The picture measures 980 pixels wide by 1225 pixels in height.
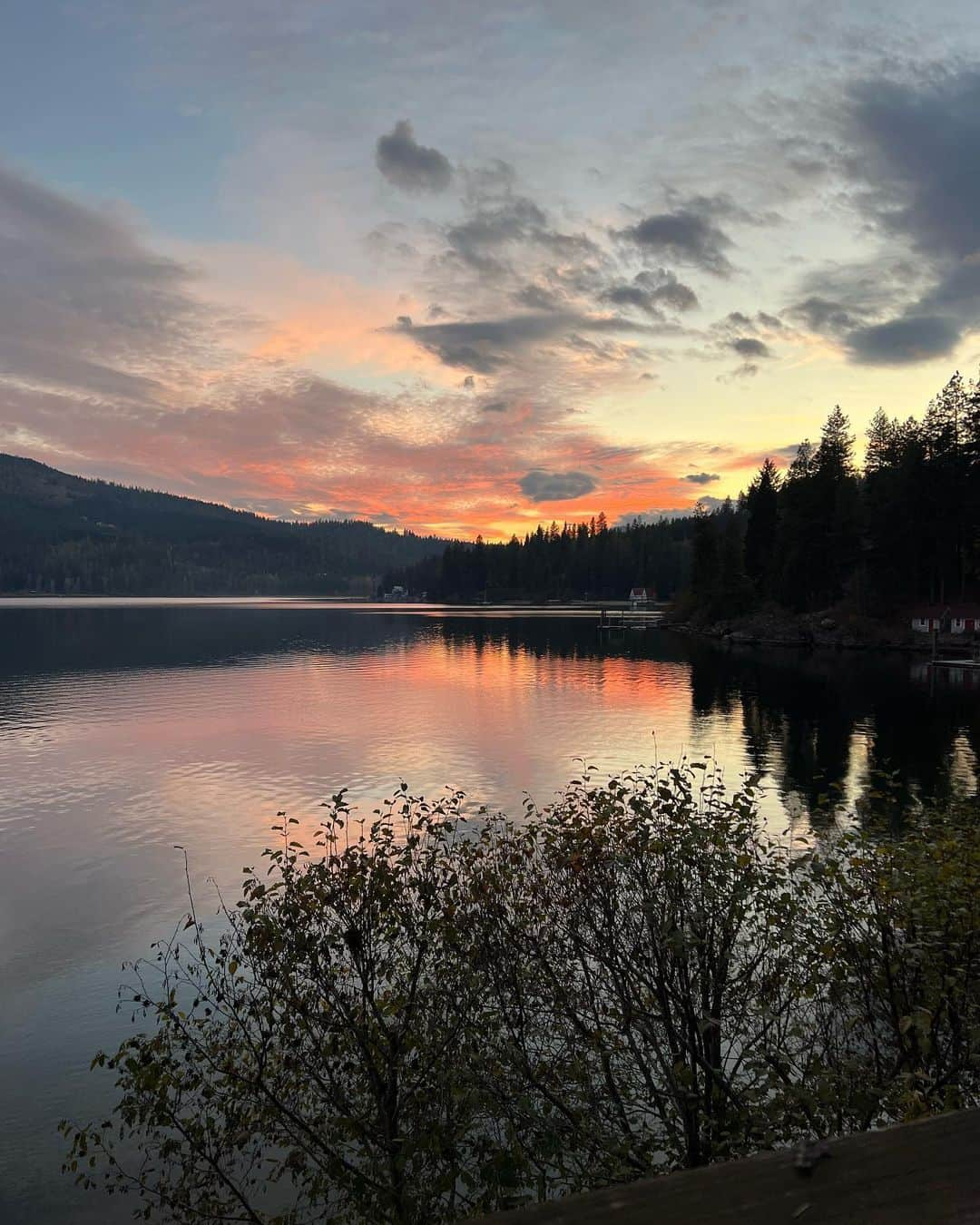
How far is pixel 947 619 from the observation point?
107 m

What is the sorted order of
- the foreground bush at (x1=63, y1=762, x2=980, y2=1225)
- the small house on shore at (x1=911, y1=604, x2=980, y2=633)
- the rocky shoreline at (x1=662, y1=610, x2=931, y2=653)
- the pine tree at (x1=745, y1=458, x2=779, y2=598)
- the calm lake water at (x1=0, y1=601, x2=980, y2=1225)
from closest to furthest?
1. the foreground bush at (x1=63, y1=762, x2=980, y2=1225)
2. the calm lake water at (x1=0, y1=601, x2=980, y2=1225)
3. the small house on shore at (x1=911, y1=604, x2=980, y2=633)
4. the rocky shoreline at (x1=662, y1=610, x2=931, y2=653)
5. the pine tree at (x1=745, y1=458, x2=779, y2=598)

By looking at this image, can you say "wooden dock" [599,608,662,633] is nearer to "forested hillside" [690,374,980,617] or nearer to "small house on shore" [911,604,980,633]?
"forested hillside" [690,374,980,617]

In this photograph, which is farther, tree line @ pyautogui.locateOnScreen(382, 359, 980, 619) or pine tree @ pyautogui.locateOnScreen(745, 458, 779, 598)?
pine tree @ pyautogui.locateOnScreen(745, 458, 779, 598)

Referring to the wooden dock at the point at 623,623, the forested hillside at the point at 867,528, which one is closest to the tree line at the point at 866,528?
the forested hillside at the point at 867,528

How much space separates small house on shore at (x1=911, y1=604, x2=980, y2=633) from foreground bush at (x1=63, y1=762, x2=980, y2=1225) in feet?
343

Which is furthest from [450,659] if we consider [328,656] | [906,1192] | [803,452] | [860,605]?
[906,1192]

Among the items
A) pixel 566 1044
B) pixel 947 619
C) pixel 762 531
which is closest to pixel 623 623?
pixel 762 531

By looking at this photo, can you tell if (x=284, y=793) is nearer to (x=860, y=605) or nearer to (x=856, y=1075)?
(x=856, y=1075)

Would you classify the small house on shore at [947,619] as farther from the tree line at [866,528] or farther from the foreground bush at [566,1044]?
the foreground bush at [566,1044]

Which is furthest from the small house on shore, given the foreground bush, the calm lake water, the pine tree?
the foreground bush

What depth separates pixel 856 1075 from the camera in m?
9.56

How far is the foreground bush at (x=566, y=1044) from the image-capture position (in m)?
9.29

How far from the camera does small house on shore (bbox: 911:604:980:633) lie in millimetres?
103938

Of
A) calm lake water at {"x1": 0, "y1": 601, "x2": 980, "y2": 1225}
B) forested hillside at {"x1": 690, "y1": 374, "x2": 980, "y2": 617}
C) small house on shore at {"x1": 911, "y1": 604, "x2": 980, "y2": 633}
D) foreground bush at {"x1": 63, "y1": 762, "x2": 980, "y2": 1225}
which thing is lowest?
calm lake water at {"x1": 0, "y1": 601, "x2": 980, "y2": 1225}
